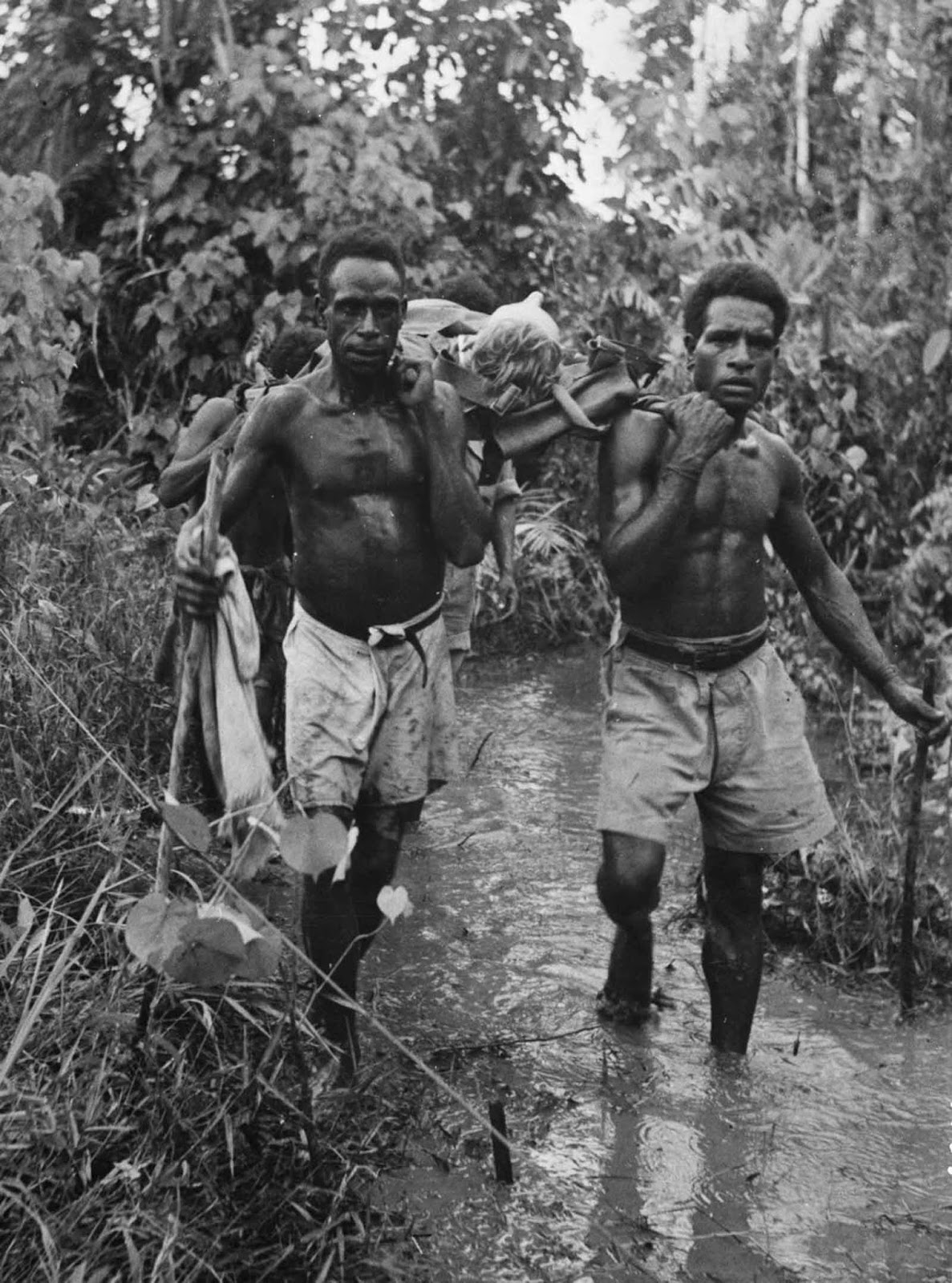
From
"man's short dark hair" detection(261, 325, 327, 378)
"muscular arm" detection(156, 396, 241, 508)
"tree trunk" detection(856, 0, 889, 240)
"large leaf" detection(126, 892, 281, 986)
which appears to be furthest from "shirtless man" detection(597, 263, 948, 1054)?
"tree trunk" detection(856, 0, 889, 240)

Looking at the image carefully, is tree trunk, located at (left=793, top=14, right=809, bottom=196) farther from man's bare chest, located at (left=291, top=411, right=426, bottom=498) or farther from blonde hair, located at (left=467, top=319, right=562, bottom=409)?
man's bare chest, located at (left=291, top=411, right=426, bottom=498)

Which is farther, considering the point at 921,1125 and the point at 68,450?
the point at 68,450

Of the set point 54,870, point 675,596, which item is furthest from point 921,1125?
point 54,870

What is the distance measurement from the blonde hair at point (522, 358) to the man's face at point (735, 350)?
0.36 m

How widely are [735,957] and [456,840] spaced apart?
1.76 metres

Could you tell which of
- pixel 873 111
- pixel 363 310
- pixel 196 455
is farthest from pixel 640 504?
pixel 873 111

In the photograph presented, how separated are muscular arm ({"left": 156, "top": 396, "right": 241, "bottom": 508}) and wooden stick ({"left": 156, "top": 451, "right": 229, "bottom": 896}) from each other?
129 cm

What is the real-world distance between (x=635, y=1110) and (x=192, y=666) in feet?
4.64

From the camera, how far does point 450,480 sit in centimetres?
357

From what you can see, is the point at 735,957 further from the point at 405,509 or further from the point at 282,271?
the point at 282,271

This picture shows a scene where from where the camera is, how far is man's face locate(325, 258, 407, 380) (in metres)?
3.48

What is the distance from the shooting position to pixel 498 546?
4.58 meters

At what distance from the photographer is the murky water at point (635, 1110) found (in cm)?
294

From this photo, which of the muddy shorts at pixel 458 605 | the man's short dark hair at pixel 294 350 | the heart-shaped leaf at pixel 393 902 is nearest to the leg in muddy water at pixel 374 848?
the heart-shaped leaf at pixel 393 902
